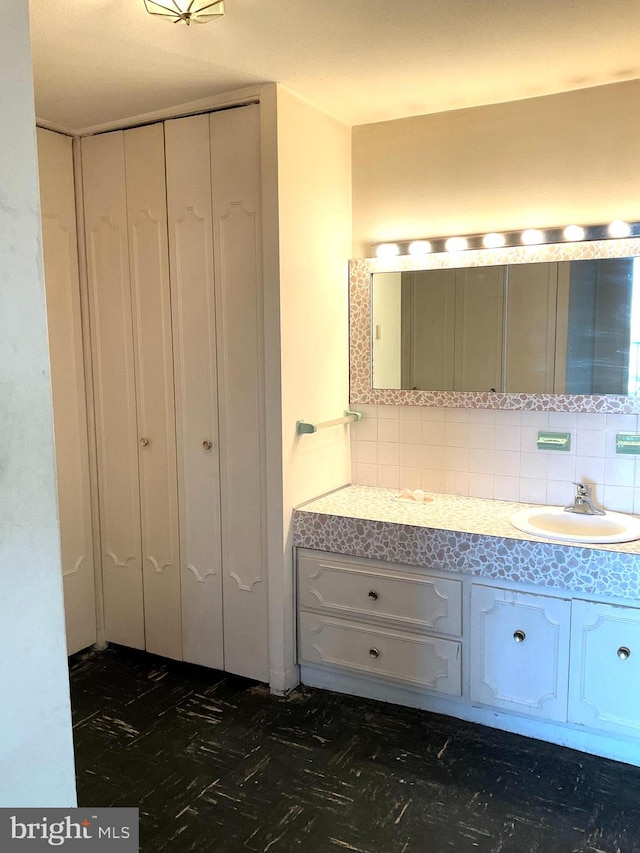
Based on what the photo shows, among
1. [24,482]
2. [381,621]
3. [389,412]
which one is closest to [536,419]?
[389,412]

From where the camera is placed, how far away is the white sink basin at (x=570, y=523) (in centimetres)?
255

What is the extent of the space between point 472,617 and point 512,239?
59.7 inches

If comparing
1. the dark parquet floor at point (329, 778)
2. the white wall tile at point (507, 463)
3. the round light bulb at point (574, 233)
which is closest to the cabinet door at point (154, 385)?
the dark parquet floor at point (329, 778)

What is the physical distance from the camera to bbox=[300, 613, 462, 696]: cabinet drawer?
104 inches

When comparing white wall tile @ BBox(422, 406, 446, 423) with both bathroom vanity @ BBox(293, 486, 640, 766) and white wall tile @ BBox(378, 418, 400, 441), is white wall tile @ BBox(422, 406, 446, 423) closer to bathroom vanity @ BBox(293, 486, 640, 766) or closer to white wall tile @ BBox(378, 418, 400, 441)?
white wall tile @ BBox(378, 418, 400, 441)

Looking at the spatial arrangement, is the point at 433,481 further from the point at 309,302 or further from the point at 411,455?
the point at 309,302

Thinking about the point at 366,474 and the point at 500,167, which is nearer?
the point at 500,167

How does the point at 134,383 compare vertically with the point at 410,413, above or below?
above

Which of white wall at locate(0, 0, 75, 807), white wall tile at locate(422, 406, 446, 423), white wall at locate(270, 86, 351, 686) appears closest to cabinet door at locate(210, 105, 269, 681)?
white wall at locate(270, 86, 351, 686)

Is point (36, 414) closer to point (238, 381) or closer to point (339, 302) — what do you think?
point (238, 381)

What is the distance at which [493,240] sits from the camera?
9.47 feet

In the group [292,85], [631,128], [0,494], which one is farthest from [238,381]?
[0,494]

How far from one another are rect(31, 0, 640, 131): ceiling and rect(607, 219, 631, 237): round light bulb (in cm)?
52

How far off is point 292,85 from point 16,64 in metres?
1.92
